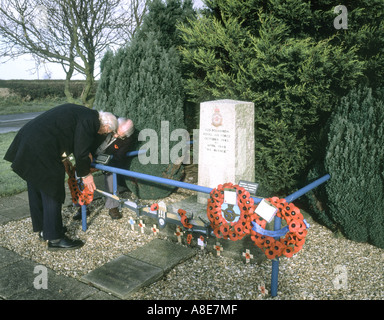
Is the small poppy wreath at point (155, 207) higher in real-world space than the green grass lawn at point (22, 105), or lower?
lower

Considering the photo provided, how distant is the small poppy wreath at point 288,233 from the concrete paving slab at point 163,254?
1.01m

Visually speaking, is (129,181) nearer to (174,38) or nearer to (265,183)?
(265,183)

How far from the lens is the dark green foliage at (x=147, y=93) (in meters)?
4.77

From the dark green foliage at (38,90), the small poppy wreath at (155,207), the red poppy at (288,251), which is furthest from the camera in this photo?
the dark green foliage at (38,90)

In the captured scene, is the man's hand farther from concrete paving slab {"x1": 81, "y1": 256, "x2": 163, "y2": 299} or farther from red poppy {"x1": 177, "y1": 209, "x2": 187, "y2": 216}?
red poppy {"x1": 177, "y1": 209, "x2": 187, "y2": 216}

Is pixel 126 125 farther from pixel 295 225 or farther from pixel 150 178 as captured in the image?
pixel 295 225

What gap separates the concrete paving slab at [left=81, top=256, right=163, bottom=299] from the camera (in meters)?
2.81

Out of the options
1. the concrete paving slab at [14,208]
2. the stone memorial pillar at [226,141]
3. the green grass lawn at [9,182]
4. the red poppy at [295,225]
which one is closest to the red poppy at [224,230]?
the red poppy at [295,225]

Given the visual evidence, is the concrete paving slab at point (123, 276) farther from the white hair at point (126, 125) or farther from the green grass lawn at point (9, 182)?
the green grass lawn at point (9, 182)

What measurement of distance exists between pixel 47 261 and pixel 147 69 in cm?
284

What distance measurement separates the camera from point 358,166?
11.6 ft

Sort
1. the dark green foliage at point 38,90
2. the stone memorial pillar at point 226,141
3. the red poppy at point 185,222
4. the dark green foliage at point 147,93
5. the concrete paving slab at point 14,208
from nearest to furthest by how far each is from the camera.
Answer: the red poppy at point 185,222, the stone memorial pillar at point 226,141, the concrete paving slab at point 14,208, the dark green foliage at point 147,93, the dark green foliage at point 38,90

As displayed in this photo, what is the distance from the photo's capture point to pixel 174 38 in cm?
550
